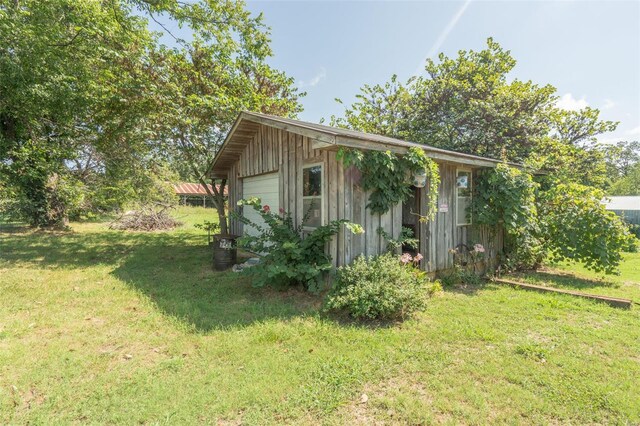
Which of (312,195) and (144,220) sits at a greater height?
(312,195)

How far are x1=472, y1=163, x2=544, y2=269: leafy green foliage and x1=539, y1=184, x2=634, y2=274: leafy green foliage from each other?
1.21 ft

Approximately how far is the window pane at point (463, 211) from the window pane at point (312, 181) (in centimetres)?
339

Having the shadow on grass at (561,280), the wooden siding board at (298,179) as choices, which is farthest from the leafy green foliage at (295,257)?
the shadow on grass at (561,280)

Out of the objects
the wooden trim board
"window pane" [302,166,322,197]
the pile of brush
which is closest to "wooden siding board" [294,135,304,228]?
"window pane" [302,166,322,197]

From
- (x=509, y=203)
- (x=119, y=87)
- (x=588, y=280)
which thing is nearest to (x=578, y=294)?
(x=588, y=280)

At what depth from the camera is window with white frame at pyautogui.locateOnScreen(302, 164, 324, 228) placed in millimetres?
5516

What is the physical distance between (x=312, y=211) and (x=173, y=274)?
370 cm

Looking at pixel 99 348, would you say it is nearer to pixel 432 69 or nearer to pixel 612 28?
pixel 612 28

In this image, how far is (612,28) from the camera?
313 inches

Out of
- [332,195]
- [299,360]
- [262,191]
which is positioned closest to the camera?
[299,360]

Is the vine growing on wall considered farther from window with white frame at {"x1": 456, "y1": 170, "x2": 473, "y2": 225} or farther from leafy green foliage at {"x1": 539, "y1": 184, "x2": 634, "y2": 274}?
leafy green foliage at {"x1": 539, "y1": 184, "x2": 634, "y2": 274}

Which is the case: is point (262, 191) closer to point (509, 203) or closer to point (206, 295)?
point (206, 295)

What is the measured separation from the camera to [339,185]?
16.5 feet

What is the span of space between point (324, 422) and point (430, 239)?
4566mm
